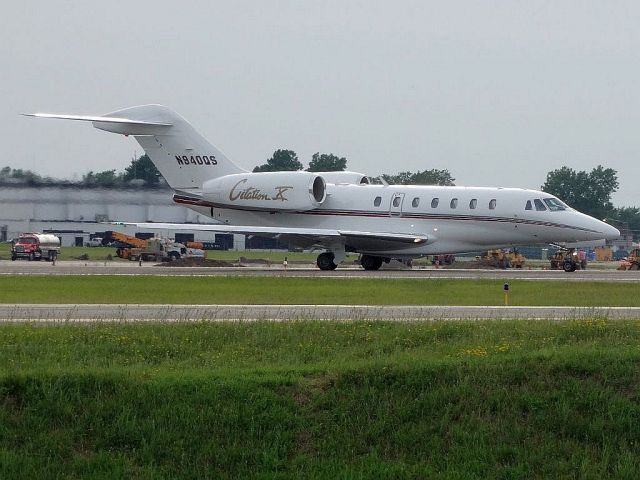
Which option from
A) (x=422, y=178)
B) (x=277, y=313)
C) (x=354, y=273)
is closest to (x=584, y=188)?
(x=422, y=178)

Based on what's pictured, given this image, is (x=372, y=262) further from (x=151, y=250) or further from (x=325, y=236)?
(x=151, y=250)

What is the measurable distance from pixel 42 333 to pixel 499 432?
317 inches

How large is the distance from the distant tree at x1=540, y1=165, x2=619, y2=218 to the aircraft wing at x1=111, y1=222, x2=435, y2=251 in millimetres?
72188

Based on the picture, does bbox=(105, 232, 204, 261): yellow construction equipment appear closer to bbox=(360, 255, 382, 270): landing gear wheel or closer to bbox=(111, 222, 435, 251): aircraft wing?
bbox=(360, 255, 382, 270): landing gear wheel

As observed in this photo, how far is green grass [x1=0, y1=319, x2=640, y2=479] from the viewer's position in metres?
13.0

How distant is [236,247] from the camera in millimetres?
103062

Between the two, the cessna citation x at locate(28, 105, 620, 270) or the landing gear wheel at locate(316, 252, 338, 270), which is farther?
the landing gear wheel at locate(316, 252, 338, 270)

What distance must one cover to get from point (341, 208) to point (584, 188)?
248 feet

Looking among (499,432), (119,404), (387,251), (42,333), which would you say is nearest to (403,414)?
(499,432)

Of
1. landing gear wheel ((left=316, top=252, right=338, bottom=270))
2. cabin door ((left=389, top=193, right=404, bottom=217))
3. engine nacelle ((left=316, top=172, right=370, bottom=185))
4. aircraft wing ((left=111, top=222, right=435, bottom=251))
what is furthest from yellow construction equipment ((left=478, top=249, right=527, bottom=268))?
landing gear wheel ((left=316, top=252, right=338, bottom=270))

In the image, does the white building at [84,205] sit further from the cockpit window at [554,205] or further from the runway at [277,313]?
the runway at [277,313]

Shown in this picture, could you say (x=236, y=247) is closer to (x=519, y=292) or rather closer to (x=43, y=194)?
(x=43, y=194)

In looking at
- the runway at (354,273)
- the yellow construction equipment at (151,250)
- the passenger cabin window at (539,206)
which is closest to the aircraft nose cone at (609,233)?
the runway at (354,273)

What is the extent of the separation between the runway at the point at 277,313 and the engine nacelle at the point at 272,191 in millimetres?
22757
